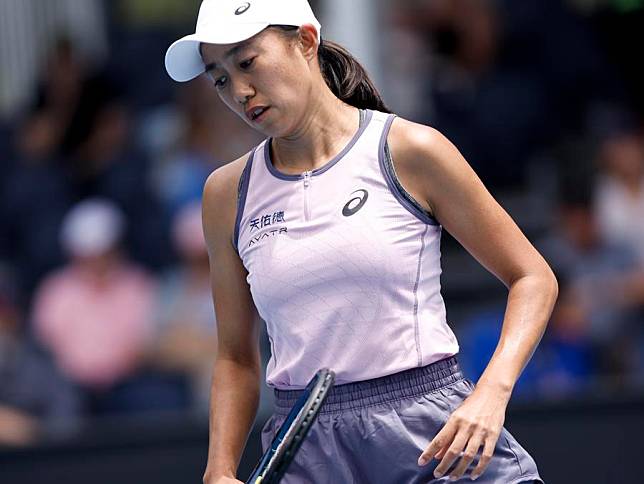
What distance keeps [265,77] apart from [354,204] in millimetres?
333

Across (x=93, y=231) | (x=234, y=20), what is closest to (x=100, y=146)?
(x=93, y=231)

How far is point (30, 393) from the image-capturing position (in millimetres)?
6652

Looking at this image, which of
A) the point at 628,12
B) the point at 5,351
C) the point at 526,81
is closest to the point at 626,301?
the point at 526,81

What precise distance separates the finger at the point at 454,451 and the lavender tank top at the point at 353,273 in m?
0.24

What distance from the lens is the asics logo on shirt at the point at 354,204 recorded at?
2908mm

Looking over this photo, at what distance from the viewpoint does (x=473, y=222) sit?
9.57ft

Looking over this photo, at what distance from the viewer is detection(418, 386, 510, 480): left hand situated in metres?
2.71

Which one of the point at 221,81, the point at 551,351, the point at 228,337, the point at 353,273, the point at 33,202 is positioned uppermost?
the point at 221,81

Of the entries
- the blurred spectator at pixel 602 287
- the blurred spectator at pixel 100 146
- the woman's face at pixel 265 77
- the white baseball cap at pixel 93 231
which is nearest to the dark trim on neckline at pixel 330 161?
the woman's face at pixel 265 77

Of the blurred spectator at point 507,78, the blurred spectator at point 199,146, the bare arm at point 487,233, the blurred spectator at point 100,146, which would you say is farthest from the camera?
the blurred spectator at point 100,146

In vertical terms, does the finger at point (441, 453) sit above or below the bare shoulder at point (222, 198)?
below

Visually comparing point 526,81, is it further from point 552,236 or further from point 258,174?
point 258,174

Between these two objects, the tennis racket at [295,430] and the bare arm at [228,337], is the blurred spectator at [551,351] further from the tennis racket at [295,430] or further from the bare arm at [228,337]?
the tennis racket at [295,430]

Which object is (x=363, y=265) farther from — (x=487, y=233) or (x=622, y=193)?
(x=622, y=193)
